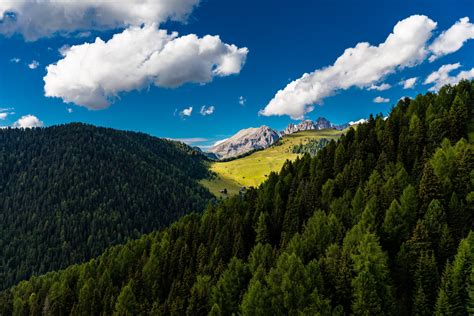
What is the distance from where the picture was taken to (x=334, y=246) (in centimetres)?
8238

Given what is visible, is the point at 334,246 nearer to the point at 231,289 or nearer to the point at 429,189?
the point at 231,289

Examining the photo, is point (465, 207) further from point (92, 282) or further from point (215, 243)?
point (92, 282)

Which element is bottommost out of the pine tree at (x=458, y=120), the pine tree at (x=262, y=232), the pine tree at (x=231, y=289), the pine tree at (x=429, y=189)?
the pine tree at (x=231, y=289)

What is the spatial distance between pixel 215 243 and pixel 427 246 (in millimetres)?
72219

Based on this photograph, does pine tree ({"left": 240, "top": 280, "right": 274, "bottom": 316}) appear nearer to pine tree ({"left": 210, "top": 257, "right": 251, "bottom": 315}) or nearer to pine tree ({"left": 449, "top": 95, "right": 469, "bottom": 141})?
pine tree ({"left": 210, "top": 257, "right": 251, "bottom": 315})

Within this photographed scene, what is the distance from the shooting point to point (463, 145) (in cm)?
10494

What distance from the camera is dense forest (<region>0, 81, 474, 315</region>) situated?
73.2m

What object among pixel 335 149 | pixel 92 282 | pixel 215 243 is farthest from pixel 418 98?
pixel 92 282

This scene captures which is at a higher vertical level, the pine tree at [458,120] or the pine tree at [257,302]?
the pine tree at [458,120]

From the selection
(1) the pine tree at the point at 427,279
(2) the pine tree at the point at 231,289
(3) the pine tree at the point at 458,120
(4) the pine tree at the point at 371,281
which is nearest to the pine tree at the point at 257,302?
(2) the pine tree at the point at 231,289

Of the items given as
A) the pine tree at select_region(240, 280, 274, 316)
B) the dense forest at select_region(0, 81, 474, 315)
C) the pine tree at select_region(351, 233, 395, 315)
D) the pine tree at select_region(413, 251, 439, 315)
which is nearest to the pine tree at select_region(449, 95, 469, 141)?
the dense forest at select_region(0, 81, 474, 315)

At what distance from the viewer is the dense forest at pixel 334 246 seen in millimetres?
73188

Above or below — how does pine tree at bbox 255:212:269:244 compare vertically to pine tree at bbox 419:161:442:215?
below

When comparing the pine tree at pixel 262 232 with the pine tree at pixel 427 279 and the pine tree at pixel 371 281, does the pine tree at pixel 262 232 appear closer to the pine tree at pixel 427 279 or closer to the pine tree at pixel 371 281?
the pine tree at pixel 371 281
